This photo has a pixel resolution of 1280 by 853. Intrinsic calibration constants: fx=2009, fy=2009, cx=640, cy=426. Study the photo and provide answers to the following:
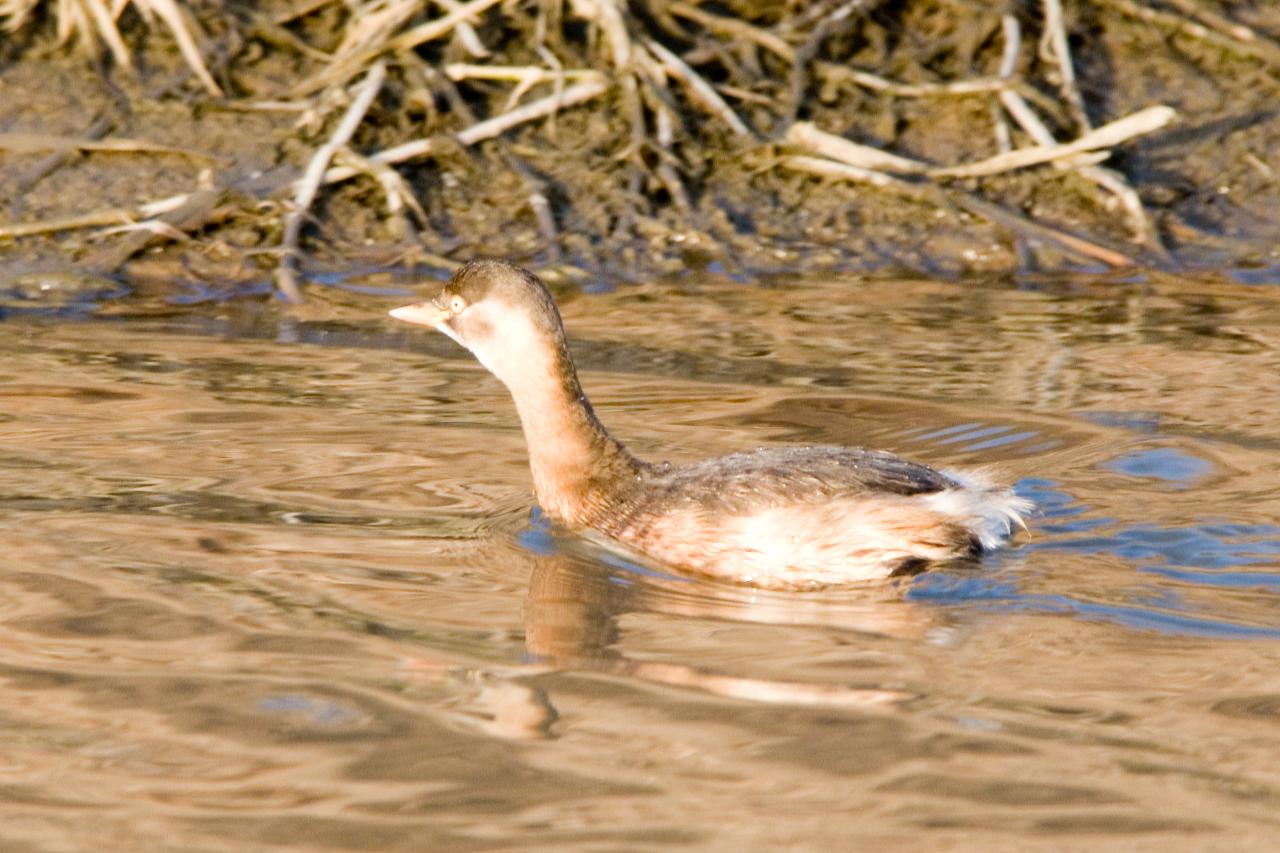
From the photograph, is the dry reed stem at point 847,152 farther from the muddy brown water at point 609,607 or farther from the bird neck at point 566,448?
the bird neck at point 566,448

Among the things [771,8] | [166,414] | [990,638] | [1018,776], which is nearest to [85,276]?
[166,414]

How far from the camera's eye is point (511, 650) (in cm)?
464

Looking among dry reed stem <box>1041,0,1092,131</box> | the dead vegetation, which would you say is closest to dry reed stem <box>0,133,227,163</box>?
the dead vegetation

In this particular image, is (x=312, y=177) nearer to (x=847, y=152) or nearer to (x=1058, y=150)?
(x=847, y=152)

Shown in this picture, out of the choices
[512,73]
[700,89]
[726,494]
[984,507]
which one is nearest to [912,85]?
[700,89]

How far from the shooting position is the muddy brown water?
3822 millimetres

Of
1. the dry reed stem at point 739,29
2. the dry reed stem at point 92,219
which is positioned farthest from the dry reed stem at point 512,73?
the dry reed stem at point 92,219

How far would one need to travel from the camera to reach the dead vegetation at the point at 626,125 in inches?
340

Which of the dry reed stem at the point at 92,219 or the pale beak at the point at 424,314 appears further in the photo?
the dry reed stem at the point at 92,219

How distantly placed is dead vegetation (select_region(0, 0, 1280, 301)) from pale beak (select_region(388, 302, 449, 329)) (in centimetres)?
229

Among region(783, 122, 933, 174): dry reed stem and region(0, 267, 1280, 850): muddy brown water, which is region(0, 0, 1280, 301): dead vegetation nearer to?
region(783, 122, 933, 174): dry reed stem

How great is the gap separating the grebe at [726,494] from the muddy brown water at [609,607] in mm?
114

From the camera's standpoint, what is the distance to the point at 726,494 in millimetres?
5352

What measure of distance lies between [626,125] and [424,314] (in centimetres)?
334
